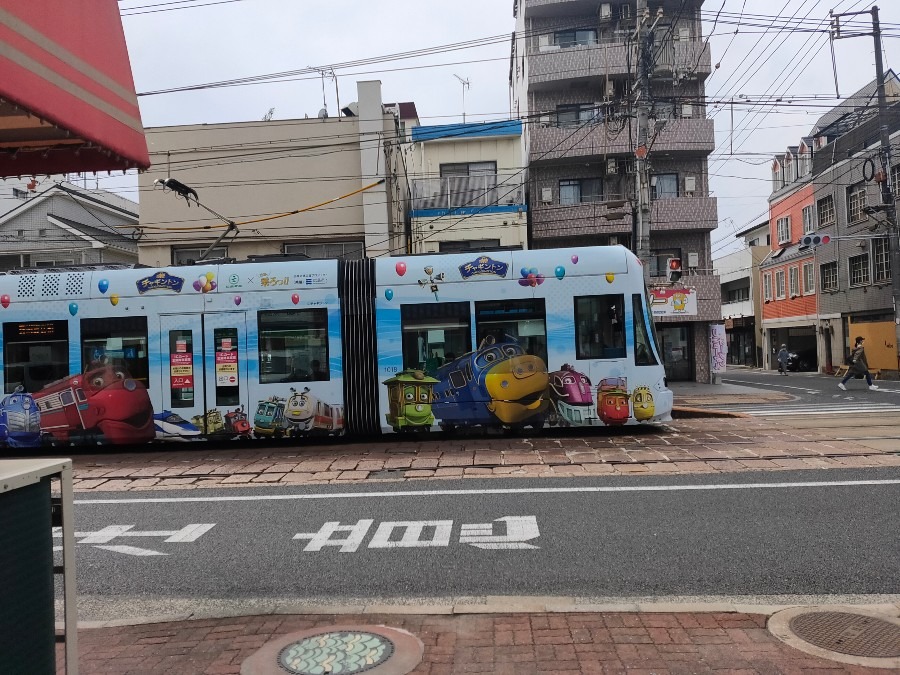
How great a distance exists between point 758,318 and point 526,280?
42409 millimetres

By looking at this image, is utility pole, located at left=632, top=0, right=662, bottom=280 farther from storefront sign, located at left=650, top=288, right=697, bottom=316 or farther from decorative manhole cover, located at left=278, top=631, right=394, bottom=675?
decorative manhole cover, located at left=278, top=631, right=394, bottom=675

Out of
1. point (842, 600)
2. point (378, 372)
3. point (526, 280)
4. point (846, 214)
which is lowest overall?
point (842, 600)

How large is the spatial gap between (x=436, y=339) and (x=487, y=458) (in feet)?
7.88

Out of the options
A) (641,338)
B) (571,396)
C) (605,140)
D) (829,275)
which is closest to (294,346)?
(571,396)

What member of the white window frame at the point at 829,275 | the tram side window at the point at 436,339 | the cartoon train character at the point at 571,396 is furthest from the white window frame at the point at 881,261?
the tram side window at the point at 436,339

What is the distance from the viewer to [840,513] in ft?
21.7

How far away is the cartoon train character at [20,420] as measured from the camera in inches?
466

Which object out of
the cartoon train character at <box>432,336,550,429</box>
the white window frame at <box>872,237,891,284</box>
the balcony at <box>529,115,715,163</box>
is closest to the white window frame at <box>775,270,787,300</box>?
the white window frame at <box>872,237,891,284</box>

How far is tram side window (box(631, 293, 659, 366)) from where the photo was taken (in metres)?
11.6

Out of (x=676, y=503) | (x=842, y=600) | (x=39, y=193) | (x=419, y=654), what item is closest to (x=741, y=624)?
(x=842, y=600)

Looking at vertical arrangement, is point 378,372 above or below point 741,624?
above

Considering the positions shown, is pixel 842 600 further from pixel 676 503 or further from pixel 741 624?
pixel 676 503

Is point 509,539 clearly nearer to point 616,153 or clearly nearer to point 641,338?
point 641,338

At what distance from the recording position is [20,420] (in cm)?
1185
